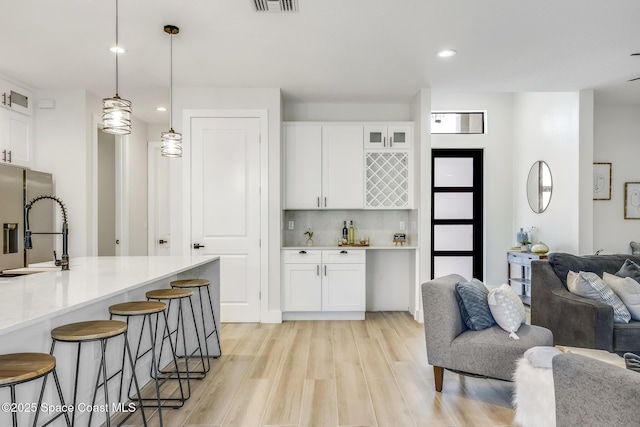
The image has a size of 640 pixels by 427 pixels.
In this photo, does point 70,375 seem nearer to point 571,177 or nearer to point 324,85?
point 324,85

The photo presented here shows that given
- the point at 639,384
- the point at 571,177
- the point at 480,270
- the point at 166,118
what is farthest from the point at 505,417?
the point at 166,118

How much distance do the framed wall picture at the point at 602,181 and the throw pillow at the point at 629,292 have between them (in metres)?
2.60

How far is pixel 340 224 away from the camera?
5473 millimetres

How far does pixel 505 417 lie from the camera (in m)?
2.50

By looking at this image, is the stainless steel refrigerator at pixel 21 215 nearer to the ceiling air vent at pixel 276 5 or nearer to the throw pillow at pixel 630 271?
the ceiling air vent at pixel 276 5

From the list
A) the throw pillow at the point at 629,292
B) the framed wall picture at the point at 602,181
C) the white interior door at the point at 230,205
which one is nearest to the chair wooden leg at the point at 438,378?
the throw pillow at the point at 629,292

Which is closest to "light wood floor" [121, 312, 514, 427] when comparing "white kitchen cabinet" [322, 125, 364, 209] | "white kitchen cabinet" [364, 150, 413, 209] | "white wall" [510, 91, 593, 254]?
"white kitchen cabinet" [364, 150, 413, 209]

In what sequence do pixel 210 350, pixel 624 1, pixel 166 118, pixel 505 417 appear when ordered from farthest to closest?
pixel 166 118 → pixel 210 350 → pixel 624 1 → pixel 505 417

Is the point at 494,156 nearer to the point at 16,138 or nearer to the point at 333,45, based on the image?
the point at 333,45

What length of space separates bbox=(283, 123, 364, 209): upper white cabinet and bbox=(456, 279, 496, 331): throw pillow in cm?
248

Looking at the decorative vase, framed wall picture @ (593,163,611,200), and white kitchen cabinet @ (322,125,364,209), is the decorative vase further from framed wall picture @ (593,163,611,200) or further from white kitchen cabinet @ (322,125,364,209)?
white kitchen cabinet @ (322,125,364,209)

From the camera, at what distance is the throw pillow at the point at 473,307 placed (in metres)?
2.80

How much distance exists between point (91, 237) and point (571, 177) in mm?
5778

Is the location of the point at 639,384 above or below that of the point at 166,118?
below
